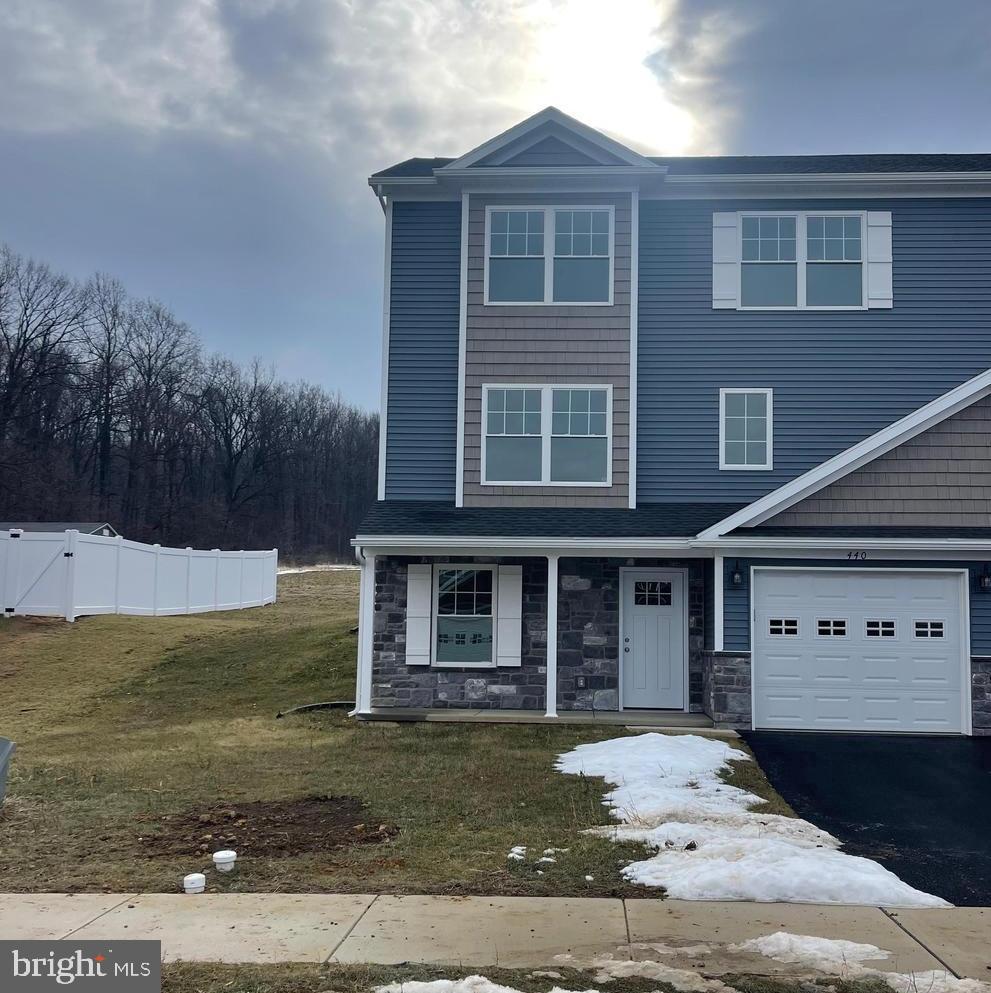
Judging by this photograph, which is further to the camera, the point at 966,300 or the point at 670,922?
the point at 966,300

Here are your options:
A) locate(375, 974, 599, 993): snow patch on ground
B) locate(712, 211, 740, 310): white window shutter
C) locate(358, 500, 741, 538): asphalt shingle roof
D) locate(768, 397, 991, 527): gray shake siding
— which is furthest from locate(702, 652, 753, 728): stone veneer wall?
locate(375, 974, 599, 993): snow patch on ground

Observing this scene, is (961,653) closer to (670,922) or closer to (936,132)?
(670,922)

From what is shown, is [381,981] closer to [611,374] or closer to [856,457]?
[856,457]

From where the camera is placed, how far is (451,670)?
→ 13.5m

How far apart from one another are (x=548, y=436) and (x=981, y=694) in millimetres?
7015

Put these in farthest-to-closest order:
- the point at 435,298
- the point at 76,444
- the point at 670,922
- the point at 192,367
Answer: the point at 192,367, the point at 76,444, the point at 435,298, the point at 670,922

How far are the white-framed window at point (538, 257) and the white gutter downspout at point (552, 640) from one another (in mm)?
4352

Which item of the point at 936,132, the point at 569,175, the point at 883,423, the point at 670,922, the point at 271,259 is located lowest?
the point at 670,922

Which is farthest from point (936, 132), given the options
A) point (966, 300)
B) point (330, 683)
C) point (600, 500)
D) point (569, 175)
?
point (330, 683)

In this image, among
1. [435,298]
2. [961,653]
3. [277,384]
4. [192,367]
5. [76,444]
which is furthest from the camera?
[277,384]

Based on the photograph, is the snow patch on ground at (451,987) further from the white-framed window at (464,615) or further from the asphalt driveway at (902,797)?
the white-framed window at (464,615)

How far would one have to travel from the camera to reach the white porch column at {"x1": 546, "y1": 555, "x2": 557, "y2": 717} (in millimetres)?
13008

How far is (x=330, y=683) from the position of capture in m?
16.2

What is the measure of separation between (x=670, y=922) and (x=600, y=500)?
29.4ft
